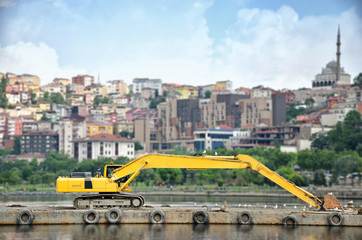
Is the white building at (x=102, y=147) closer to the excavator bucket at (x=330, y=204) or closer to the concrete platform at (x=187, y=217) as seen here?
the concrete platform at (x=187, y=217)

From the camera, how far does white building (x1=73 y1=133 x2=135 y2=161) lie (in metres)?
171

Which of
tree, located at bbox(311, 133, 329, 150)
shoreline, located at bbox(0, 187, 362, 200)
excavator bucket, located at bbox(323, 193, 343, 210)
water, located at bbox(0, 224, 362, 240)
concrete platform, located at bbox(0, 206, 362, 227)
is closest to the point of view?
water, located at bbox(0, 224, 362, 240)

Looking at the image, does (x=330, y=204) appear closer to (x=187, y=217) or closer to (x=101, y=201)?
(x=187, y=217)

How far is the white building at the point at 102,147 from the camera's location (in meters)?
171

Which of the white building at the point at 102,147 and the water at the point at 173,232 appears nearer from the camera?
the water at the point at 173,232

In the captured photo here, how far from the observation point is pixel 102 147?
17125cm

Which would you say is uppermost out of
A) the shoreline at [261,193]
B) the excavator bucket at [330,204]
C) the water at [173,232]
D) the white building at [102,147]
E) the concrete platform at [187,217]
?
the white building at [102,147]

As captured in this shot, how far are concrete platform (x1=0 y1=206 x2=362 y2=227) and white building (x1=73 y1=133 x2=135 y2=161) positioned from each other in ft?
427

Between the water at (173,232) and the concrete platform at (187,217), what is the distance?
49 centimetres

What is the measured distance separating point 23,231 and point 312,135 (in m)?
137

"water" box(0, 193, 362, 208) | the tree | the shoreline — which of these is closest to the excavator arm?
"water" box(0, 193, 362, 208)

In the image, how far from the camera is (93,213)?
126 ft

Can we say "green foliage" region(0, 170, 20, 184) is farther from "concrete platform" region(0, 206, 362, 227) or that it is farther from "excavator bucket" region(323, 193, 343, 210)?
"excavator bucket" region(323, 193, 343, 210)

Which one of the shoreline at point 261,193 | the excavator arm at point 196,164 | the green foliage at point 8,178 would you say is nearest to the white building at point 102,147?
the green foliage at point 8,178
